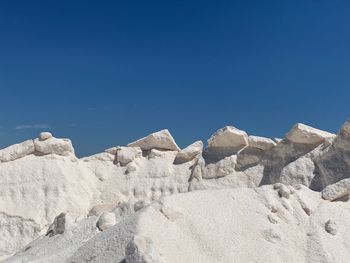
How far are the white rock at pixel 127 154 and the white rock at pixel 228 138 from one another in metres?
2.94

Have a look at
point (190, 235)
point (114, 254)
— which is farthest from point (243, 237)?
point (114, 254)

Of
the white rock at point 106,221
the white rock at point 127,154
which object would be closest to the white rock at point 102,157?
the white rock at point 127,154

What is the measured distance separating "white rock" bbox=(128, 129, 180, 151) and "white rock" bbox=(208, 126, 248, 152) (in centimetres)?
194

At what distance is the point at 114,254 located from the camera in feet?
20.0

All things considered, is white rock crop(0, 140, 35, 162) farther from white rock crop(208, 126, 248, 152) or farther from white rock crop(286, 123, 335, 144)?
white rock crop(286, 123, 335, 144)

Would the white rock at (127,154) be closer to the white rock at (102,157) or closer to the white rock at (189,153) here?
the white rock at (102,157)

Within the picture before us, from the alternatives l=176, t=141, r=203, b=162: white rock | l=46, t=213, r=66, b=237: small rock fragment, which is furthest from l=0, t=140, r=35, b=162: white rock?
l=46, t=213, r=66, b=237: small rock fragment

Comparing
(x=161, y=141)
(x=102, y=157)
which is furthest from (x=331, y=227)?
(x=102, y=157)

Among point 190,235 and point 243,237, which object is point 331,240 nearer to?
point 243,237

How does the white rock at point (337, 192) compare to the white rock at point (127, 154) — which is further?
the white rock at point (127, 154)

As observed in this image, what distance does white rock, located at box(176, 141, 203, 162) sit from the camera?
16.2 meters

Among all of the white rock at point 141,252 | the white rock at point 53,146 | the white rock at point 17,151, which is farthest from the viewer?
the white rock at point 53,146

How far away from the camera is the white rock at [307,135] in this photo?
45.6 ft

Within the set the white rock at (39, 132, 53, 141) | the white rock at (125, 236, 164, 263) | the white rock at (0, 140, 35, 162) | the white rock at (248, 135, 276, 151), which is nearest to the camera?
the white rock at (125, 236, 164, 263)
